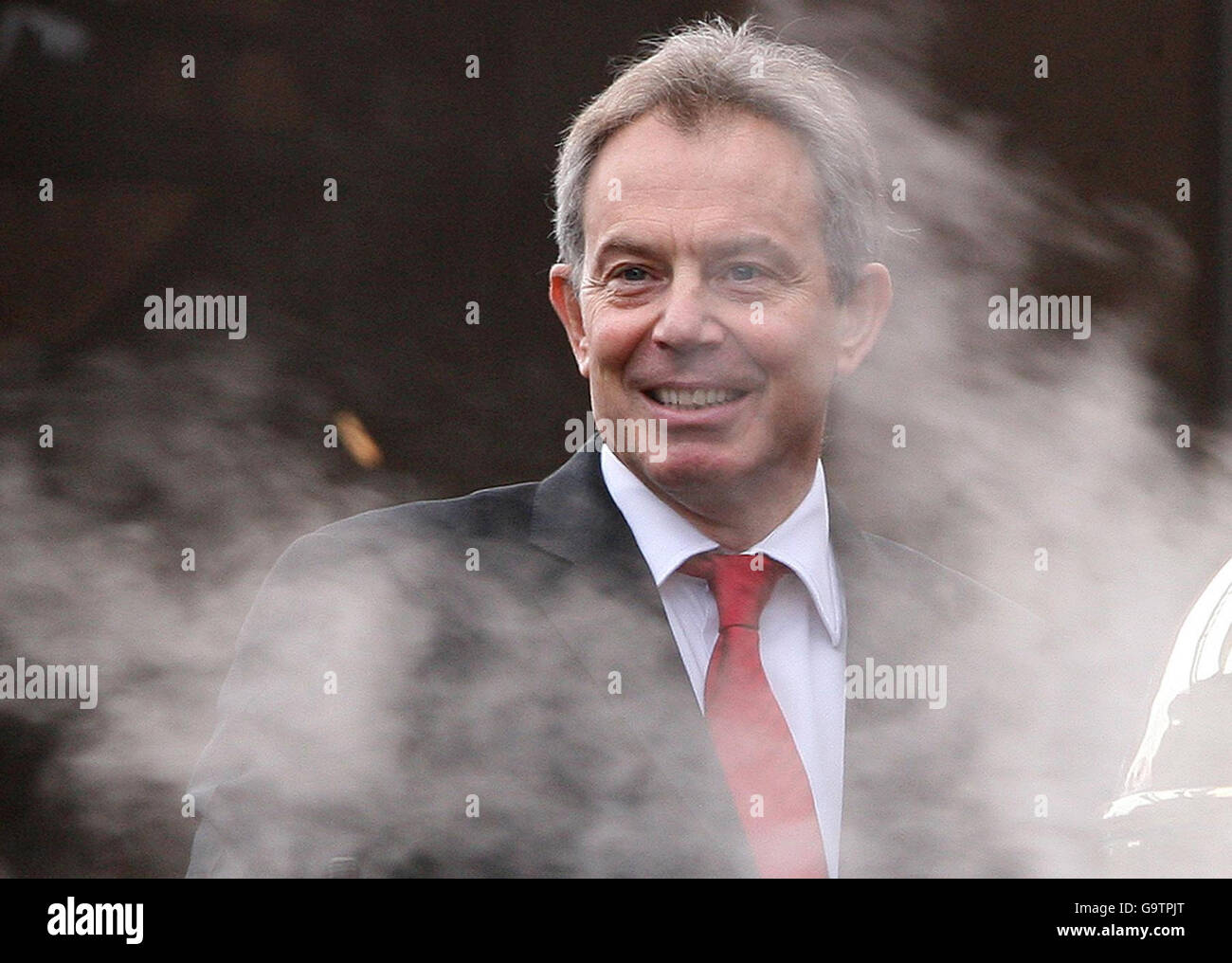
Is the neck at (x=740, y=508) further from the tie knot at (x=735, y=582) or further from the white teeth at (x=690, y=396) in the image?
the white teeth at (x=690, y=396)

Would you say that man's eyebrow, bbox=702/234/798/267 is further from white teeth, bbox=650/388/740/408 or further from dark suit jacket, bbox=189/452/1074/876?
dark suit jacket, bbox=189/452/1074/876

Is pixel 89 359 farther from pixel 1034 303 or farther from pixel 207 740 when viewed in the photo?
pixel 1034 303

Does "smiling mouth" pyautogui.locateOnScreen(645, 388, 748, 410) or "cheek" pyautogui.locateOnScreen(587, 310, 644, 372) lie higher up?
"cheek" pyautogui.locateOnScreen(587, 310, 644, 372)

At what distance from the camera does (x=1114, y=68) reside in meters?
2.89

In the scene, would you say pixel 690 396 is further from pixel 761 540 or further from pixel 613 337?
pixel 761 540

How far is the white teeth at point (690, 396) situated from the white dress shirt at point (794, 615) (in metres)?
0.15

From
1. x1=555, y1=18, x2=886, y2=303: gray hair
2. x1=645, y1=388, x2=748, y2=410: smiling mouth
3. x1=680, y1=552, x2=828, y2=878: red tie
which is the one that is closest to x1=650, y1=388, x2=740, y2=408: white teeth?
x1=645, y1=388, x2=748, y2=410: smiling mouth

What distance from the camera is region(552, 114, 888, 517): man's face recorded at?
2766 millimetres

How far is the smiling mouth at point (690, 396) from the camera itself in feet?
9.21

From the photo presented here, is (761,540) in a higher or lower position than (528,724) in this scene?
higher

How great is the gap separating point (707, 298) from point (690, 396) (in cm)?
18

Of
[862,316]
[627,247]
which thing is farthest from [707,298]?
[862,316]

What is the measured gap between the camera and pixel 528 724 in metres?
2.82

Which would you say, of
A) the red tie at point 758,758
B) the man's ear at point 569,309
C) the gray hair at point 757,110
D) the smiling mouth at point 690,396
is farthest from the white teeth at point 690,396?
the red tie at point 758,758
